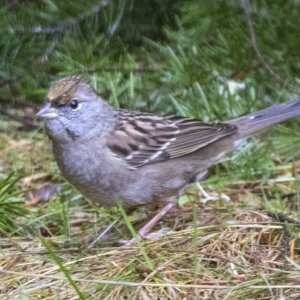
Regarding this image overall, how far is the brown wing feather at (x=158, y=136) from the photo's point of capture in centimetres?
400

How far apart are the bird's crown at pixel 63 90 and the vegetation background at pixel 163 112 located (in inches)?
12.7

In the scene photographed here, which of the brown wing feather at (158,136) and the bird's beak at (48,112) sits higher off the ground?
the bird's beak at (48,112)

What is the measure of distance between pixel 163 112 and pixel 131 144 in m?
0.98

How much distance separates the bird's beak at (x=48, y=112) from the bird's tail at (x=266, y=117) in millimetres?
984

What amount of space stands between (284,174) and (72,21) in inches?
57.7

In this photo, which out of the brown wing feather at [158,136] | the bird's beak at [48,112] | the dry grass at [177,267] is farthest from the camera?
the brown wing feather at [158,136]

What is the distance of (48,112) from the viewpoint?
3773 mm

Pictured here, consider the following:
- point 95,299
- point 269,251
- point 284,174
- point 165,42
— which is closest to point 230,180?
point 284,174

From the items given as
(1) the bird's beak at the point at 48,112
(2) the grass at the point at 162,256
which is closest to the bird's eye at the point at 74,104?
Answer: (1) the bird's beak at the point at 48,112

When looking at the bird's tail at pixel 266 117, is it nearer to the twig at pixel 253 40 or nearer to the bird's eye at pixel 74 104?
the twig at pixel 253 40

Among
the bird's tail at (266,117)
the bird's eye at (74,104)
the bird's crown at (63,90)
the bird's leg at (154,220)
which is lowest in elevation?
the bird's leg at (154,220)

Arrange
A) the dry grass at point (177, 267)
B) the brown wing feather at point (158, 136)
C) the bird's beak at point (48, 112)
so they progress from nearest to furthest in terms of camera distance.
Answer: the dry grass at point (177, 267) → the bird's beak at point (48, 112) → the brown wing feather at point (158, 136)

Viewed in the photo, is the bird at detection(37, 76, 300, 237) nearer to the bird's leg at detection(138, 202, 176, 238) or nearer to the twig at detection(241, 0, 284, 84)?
the bird's leg at detection(138, 202, 176, 238)

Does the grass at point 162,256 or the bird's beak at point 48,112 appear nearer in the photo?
the grass at point 162,256
